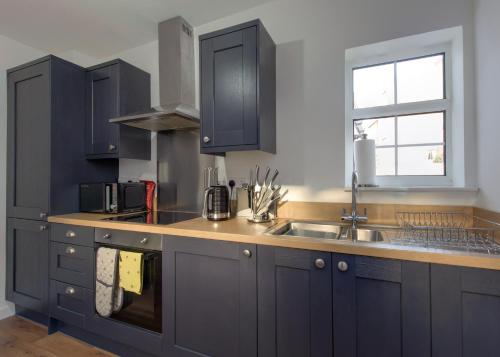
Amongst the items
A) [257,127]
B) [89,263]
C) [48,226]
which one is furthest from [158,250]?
[48,226]

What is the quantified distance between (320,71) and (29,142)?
2.44 metres

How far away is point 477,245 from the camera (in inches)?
41.3

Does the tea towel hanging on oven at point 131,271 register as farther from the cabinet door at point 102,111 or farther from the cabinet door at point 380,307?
the cabinet door at point 380,307

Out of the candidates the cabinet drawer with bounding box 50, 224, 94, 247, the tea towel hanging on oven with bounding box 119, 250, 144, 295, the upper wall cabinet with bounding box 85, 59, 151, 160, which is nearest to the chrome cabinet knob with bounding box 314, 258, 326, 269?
the tea towel hanging on oven with bounding box 119, 250, 144, 295

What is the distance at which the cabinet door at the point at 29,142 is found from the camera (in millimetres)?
1966

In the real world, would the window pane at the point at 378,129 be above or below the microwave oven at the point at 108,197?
above

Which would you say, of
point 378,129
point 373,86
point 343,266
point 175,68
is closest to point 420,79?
point 373,86

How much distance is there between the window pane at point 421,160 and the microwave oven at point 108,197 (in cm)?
211

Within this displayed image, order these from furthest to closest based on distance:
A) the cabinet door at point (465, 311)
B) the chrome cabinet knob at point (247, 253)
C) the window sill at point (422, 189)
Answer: the window sill at point (422, 189)
the chrome cabinet knob at point (247, 253)
the cabinet door at point (465, 311)

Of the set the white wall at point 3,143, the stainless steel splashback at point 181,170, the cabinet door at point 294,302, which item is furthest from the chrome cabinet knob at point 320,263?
the white wall at point 3,143

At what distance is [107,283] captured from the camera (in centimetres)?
159

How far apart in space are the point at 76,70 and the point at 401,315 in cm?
287

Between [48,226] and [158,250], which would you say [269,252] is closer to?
[158,250]

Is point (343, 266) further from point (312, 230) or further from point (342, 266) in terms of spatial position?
point (312, 230)
